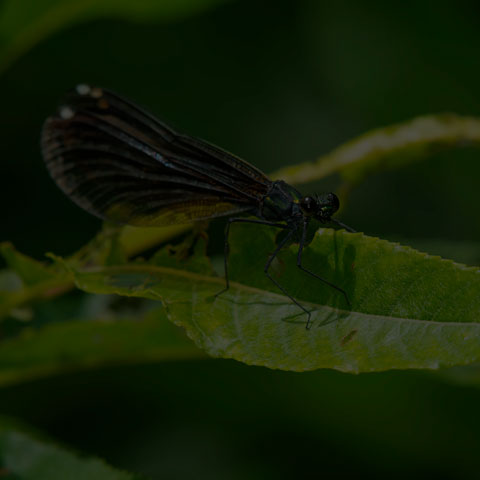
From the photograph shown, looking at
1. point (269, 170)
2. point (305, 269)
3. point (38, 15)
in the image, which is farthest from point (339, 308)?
point (269, 170)

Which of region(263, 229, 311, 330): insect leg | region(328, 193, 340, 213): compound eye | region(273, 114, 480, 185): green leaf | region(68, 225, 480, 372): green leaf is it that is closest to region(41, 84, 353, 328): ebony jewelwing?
region(328, 193, 340, 213): compound eye

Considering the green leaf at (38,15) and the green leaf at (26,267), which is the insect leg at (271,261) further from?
the green leaf at (38,15)

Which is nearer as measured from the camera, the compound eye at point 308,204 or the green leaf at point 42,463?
the green leaf at point 42,463

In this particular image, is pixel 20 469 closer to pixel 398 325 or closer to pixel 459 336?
pixel 398 325

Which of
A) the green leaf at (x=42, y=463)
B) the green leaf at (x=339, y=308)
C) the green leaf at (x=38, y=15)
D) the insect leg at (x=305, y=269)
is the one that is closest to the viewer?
the green leaf at (x=339, y=308)

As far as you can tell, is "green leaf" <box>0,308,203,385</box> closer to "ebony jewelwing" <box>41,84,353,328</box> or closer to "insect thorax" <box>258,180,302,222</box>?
"ebony jewelwing" <box>41,84,353,328</box>

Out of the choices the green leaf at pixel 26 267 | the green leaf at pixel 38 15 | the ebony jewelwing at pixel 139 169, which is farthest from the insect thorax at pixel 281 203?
the green leaf at pixel 38 15
